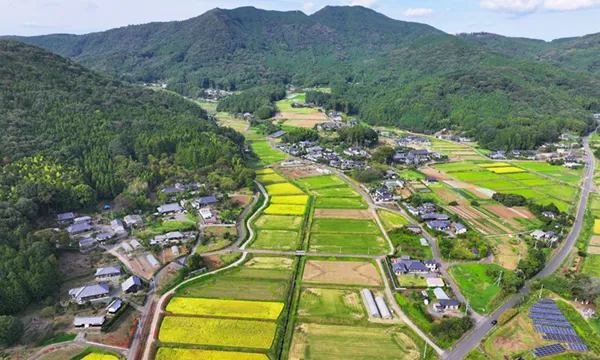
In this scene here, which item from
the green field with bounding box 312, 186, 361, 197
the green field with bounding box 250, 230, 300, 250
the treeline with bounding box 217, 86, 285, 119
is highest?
the treeline with bounding box 217, 86, 285, 119

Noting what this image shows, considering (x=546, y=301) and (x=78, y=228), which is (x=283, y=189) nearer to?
(x=78, y=228)

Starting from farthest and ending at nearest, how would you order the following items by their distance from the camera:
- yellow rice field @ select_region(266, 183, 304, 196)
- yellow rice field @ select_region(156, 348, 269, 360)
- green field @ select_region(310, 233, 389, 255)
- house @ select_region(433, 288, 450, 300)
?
1. yellow rice field @ select_region(266, 183, 304, 196)
2. green field @ select_region(310, 233, 389, 255)
3. house @ select_region(433, 288, 450, 300)
4. yellow rice field @ select_region(156, 348, 269, 360)

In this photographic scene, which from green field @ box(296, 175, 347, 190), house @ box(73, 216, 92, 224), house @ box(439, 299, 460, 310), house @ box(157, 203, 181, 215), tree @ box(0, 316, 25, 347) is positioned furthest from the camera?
green field @ box(296, 175, 347, 190)

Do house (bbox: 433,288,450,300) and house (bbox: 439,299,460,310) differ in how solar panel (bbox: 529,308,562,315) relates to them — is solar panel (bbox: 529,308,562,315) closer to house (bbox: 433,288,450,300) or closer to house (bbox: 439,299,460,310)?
house (bbox: 439,299,460,310)

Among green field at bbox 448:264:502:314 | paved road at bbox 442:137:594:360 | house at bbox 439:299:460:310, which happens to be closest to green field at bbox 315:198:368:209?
green field at bbox 448:264:502:314

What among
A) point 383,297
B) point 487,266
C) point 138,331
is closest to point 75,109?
point 138,331

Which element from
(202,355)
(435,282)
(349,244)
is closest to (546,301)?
(435,282)

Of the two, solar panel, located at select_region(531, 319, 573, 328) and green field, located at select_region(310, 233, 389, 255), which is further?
green field, located at select_region(310, 233, 389, 255)
